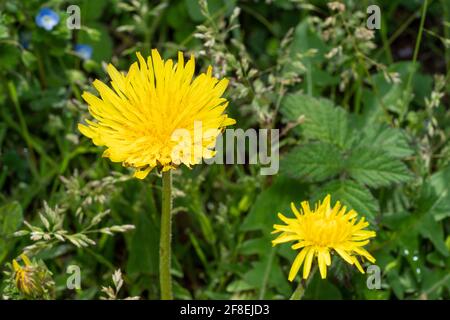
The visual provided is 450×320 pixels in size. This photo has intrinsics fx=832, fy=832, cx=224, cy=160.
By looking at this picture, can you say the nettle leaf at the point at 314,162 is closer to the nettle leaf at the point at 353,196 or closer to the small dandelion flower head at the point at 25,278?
the nettle leaf at the point at 353,196

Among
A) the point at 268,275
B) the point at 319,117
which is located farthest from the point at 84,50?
the point at 268,275

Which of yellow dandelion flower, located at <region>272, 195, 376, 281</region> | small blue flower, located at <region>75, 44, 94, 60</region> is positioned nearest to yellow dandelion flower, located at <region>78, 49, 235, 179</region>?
yellow dandelion flower, located at <region>272, 195, 376, 281</region>

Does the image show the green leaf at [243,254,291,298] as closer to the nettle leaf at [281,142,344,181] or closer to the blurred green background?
the blurred green background

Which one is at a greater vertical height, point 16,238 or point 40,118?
point 40,118

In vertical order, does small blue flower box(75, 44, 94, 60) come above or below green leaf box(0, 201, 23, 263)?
above
